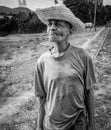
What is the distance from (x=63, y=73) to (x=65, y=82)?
8 centimetres

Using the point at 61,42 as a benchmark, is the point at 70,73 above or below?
below

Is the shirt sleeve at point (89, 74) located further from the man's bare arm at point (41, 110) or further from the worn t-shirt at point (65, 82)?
the man's bare arm at point (41, 110)

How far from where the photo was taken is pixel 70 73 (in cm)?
150

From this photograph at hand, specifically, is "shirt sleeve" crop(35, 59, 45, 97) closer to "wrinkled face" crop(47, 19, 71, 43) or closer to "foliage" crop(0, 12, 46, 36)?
"wrinkled face" crop(47, 19, 71, 43)

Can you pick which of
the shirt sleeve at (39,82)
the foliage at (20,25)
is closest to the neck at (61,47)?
the shirt sleeve at (39,82)

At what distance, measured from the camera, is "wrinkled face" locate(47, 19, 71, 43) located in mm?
1520

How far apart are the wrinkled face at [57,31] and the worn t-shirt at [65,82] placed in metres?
0.13

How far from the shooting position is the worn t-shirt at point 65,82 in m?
1.52

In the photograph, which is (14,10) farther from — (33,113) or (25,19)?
(33,113)

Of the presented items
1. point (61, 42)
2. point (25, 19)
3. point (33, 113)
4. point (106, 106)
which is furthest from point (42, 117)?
point (25, 19)

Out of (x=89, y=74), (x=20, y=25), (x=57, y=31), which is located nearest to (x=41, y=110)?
(x=89, y=74)

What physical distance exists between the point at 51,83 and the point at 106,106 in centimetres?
330

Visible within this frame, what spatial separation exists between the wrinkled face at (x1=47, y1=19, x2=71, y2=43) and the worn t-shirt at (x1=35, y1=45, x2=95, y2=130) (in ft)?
0.41

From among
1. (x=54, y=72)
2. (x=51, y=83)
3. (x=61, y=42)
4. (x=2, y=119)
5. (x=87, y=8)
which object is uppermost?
(x=87, y=8)
